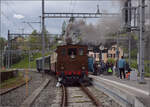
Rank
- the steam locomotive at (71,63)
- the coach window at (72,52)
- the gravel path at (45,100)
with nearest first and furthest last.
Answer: the gravel path at (45,100)
the steam locomotive at (71,63)
the coach window at (72,52)

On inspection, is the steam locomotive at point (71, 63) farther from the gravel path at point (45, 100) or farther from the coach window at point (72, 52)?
the gravel path at point (45, 100)

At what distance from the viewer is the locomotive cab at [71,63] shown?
1603 cm

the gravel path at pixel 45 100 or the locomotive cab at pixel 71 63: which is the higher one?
the locomotive cab at pixel 71 63

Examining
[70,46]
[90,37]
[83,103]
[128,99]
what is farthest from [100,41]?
[128,99]

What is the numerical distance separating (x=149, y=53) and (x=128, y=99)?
6.98 meters

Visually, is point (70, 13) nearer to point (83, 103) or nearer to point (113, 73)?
point (113, 73)

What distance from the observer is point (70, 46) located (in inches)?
648

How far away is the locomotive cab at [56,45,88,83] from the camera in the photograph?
16031 millimetres

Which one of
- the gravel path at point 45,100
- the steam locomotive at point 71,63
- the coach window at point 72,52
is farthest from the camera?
the coach window at point 72,52

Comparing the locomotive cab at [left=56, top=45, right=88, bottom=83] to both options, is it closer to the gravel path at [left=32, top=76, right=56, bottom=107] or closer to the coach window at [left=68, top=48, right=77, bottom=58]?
the coach window at [left=68, top=48, right=77, bottom=58]

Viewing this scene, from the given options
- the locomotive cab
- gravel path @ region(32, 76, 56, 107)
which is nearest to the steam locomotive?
the locomotive cab

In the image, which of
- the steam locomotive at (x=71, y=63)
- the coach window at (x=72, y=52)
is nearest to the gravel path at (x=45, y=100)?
the steam locomotive at (x=71, y=63)

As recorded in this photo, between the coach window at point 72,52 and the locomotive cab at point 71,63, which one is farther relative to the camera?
the coach window at point 72,52

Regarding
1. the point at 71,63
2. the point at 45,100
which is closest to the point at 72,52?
the point at 71,63
